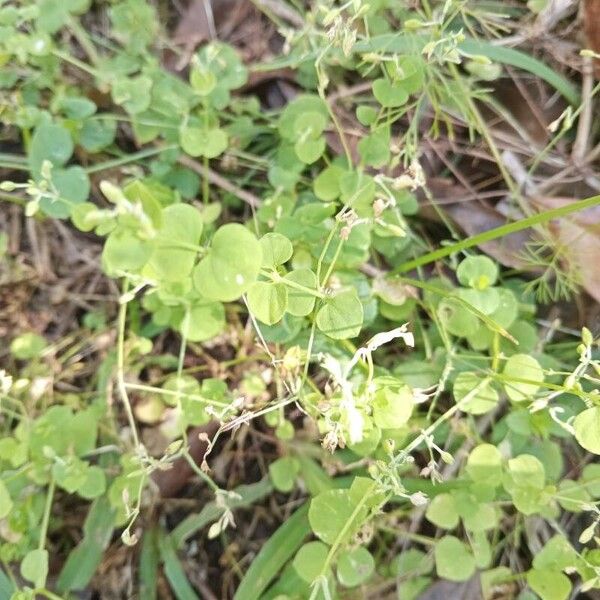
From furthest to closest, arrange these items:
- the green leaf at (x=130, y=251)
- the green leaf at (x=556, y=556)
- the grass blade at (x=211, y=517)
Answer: the grass blade at (x=211, y=517)
the green leaf at (x=556, y=556)
the green leaf at (x=130, y=251)

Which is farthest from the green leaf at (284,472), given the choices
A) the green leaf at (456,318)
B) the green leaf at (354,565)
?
the green leaf at (456,318)

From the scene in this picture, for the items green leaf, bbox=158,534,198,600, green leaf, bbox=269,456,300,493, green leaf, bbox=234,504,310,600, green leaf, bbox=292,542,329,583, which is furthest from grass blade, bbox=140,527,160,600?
green leaf, bbox=292,542,329,583

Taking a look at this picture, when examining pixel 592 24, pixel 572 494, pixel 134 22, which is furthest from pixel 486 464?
pixel 134 22

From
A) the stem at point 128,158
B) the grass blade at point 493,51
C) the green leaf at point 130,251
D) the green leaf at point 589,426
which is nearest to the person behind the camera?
the green leaf at point 130,251

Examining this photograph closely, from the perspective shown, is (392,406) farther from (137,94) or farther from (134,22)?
(134,22)

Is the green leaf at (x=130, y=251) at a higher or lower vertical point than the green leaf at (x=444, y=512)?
higher

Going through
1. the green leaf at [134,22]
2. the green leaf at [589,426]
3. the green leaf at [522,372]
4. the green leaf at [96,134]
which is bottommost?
the green leaf at [522,372]

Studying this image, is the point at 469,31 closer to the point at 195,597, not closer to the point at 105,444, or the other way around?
the point at 105,444

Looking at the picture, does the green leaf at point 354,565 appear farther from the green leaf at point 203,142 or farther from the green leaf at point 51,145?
the green leaf at point 51,145

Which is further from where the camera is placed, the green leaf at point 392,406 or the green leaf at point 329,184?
the green leaf at point 329,184
